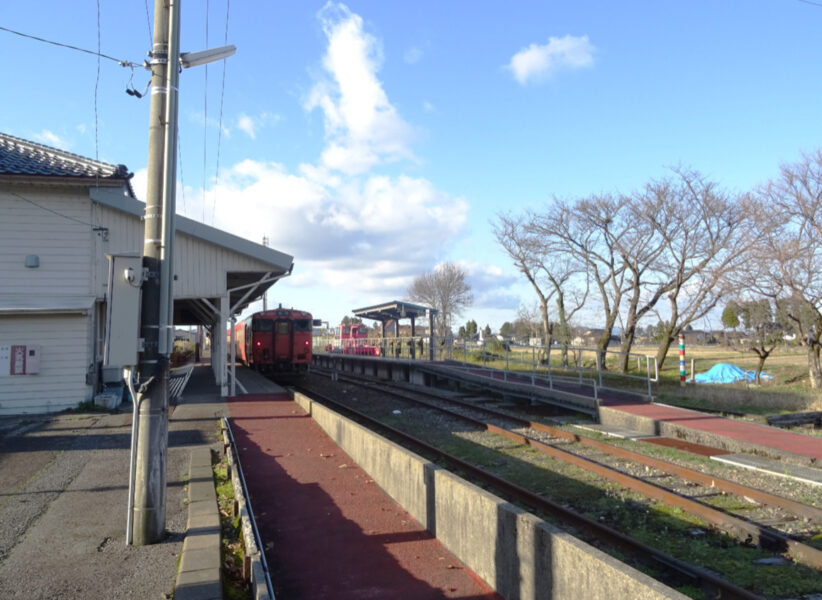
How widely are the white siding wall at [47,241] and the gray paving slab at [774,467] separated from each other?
571 inches

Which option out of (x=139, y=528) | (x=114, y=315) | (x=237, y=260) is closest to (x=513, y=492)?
(x=139, y=528)

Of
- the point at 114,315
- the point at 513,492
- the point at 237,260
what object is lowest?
the point at 513,492

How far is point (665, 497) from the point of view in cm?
708

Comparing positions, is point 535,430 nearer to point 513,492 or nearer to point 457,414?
point 457,414

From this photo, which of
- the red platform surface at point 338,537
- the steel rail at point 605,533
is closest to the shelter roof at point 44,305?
the red platform surface at point 338,537

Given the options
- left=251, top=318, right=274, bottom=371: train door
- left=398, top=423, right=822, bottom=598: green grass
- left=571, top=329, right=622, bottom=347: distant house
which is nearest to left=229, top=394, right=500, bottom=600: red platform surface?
left=398, top=423, right=822, bottom=598: green grass

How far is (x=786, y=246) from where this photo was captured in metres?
21.2

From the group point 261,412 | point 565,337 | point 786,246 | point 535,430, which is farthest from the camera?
point 565,337

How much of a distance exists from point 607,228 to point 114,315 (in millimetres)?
23479

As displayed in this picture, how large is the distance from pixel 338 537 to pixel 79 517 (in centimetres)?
269

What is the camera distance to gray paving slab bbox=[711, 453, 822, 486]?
25.5 ft

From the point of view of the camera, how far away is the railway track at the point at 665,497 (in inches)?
209

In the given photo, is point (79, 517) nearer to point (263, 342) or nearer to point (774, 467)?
point (774, 467)

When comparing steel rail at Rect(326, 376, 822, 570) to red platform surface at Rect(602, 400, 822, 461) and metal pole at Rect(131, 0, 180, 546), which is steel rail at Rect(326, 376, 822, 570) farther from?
metal pole at Rect(131, 0, 180, 546)
